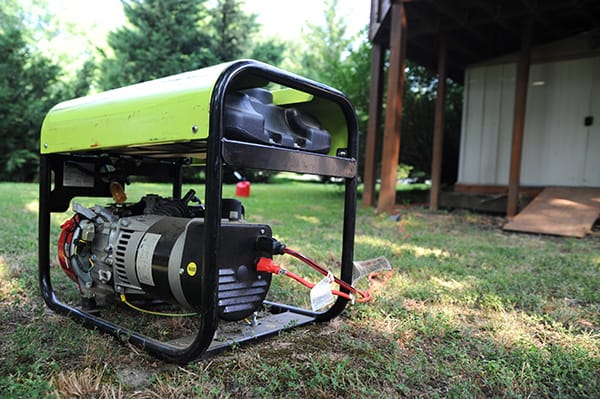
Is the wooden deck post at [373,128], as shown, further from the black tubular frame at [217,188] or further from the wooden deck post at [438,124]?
the black tubular frame at [217,188]

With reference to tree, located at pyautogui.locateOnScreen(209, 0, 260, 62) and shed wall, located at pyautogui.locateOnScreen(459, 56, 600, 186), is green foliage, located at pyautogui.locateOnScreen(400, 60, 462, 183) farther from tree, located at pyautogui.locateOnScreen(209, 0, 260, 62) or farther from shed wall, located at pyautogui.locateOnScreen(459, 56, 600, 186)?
tree, located at pyautogui.locateOnScreen(209, 0, 260, 62)

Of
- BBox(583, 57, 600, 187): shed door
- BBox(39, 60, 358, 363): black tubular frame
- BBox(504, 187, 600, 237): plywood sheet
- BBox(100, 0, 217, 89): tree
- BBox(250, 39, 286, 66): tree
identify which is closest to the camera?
BBox(39, 60, 358, 363): black tubular frame

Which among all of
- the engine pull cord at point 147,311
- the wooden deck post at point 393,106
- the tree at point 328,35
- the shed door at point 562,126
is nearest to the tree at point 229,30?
the wooden deck post at point 393,106

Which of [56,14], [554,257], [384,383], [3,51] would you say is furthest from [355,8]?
[384,383]

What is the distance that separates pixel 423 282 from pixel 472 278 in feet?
1.16

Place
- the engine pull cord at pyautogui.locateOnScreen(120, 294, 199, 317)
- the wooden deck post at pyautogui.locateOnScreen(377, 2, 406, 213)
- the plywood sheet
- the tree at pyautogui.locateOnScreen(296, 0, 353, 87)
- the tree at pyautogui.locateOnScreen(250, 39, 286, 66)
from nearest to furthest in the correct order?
the engine pull cord at pyautogui.locateOnScreen(120, 294, 199, 317) → the plywood sheet → the wooden deck post at pyautogui.locateOnScreen(377, 2, 406, 213) → the tree at pyautogui.locateOnScreen(250, 39, 286, 66) → the tree at pyautogui.locateOnScreen(296, 0, 353, 87)

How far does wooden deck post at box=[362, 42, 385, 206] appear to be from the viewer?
6664mm

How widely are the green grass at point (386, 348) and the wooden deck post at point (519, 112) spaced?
330 cm

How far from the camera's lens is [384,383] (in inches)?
51.6

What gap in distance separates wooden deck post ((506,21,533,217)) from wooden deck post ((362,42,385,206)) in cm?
196

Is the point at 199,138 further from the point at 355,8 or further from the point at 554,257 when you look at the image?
the point at 355,8

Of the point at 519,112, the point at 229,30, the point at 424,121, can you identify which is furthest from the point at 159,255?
the point at 229,30

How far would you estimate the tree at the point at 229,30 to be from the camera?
13797mm

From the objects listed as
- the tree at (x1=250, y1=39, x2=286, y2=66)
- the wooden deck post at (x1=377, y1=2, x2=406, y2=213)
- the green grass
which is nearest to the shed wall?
the wooden deck post at (x1=377, y1=2, x2=406, y2=213)
